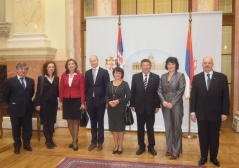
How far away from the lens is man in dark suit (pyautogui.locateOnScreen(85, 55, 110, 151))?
14.2 feet

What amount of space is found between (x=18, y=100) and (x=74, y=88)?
0.87 m

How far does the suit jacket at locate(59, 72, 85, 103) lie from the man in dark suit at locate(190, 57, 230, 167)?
5.50ft

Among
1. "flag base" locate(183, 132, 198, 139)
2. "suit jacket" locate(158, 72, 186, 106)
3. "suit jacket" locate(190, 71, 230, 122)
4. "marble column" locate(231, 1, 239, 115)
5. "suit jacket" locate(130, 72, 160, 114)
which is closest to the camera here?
"suit jacket" locate(190, 71, 230, 122)

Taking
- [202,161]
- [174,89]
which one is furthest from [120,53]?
[202,161]

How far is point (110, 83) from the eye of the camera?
4.18m

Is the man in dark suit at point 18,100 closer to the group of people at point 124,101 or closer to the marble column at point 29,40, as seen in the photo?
the group of people at point 124,101

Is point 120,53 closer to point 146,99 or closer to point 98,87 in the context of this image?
point 98,87

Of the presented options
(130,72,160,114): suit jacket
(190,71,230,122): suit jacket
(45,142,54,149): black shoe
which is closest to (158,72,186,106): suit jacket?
(130,72,160,114): suit jacket

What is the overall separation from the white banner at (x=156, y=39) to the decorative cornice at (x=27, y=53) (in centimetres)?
93

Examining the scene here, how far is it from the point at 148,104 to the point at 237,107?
117 inches

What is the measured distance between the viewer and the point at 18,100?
4.28 metres

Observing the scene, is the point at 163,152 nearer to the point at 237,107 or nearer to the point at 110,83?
the point at 110,83

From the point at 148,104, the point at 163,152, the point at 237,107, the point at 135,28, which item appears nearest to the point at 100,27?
the point at 135,28

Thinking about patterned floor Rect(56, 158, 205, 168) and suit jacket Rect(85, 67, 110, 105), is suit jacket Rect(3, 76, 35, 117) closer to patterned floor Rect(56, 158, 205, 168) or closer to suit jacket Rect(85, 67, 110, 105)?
suit jacket Rect(85, 67, 110, 105)
